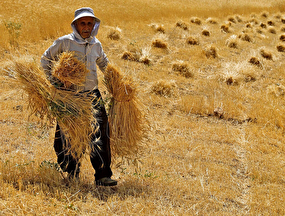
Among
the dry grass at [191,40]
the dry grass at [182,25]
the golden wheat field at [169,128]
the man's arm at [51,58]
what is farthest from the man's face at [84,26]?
the dry grass at [182,25]

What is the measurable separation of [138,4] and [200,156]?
12022 millimetres

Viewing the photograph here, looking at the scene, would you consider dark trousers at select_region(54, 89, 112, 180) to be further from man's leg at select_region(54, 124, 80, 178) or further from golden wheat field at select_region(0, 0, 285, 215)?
golden wheat field at select_region(0, 0, 285, 215)

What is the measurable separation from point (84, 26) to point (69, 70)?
19.4 inches

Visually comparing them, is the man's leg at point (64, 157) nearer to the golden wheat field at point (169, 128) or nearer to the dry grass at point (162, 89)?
Answer: the golden wheat field at point (169, 128)

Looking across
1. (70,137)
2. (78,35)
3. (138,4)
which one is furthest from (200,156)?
(138,4)

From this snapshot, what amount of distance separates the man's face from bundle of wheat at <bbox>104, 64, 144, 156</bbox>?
1.22 ft

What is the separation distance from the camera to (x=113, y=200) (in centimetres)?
269

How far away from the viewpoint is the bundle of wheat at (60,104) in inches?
105

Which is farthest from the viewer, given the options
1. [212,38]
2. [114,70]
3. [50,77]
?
[212,38]

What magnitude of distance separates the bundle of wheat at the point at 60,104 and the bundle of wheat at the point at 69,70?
0.36 ft

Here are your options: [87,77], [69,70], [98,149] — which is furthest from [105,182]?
[69,70]

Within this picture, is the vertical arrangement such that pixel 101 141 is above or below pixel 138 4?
below

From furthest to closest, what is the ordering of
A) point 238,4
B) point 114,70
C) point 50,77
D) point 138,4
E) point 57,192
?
point 238,4
point 138,4
point 114,70
point 50,77
point 57,192

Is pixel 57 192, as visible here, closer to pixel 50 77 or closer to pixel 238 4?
pixel 50 77
